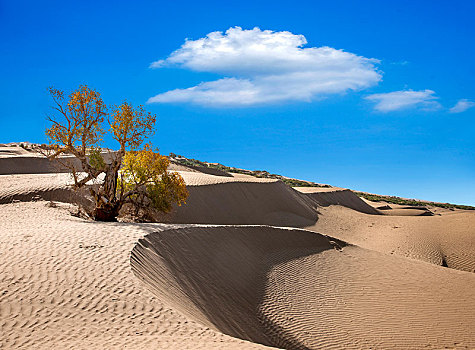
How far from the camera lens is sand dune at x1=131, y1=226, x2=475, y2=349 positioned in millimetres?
11862

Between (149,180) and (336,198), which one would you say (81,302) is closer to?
(149,180)

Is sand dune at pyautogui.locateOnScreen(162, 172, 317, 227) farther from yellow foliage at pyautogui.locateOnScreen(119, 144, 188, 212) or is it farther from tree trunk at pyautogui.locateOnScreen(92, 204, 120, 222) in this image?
tree trunk at pyautogui.locateOnScreen(92, 204, 120, 222)

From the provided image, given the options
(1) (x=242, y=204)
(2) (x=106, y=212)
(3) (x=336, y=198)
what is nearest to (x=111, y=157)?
(2) (x=106, y=212)

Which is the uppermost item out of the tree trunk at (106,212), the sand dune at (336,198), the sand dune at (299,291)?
the sand dune at (336,198)

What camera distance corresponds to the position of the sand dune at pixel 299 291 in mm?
11862

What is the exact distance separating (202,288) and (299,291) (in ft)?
14.1

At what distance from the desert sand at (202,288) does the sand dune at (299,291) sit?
6 centimetres

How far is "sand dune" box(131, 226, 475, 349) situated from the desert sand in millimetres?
55

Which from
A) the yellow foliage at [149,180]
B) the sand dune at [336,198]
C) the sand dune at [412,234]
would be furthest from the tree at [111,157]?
the sand dune at [336,198]

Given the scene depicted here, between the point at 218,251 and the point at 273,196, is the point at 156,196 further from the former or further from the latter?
the point at 273,196

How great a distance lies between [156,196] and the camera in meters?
20.0

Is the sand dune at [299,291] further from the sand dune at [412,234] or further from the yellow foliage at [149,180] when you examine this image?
the sand dune at [412,234]

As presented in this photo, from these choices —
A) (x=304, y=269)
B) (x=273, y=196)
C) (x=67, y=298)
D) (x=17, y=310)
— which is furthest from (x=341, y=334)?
(x=273, y=196)

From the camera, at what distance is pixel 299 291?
15336 millimetres
